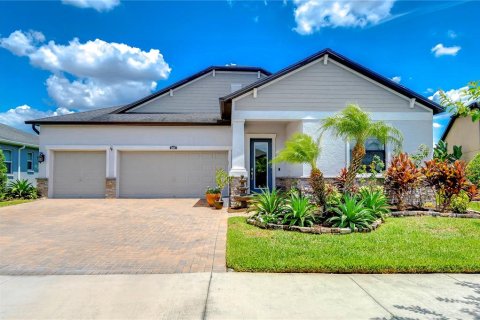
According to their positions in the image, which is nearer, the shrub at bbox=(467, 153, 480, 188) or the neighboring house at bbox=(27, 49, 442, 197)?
the shrub at bbox=(467, 153, 480, 188)

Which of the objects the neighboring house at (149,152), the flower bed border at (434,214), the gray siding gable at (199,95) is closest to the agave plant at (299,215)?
the flower bed border at (434,214)

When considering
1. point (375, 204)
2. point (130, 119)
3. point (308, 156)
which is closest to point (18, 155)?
point (130, 119)

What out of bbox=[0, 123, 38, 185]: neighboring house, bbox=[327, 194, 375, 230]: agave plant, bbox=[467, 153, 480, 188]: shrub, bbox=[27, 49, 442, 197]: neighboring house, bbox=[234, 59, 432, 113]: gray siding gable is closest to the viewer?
bbox=[327, 194, 375, 230]: agave plant

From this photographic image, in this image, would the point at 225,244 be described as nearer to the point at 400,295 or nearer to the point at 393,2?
the point at 400,295

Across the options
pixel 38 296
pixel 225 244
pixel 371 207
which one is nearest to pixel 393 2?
pixel 371 207

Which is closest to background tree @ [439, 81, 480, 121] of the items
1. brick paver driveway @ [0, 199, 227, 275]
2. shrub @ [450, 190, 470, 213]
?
brick paver driveway @ [0, 199, 227, 275]

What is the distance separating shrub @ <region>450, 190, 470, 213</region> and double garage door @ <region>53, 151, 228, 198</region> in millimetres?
9825

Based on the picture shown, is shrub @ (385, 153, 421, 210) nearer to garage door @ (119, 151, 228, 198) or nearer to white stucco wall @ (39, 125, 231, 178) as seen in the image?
white stucco wall @ (39, 125, 231, 178)

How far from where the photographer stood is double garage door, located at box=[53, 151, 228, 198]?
15.8m

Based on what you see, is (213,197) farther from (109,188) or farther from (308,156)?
(109,188)

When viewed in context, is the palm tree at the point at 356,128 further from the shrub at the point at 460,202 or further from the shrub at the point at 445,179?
the shrub at the point at 460,202

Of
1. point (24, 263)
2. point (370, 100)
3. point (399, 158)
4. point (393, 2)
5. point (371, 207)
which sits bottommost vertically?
point (24, 263)

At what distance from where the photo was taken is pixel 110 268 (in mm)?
5004

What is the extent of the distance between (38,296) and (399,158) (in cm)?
1041
